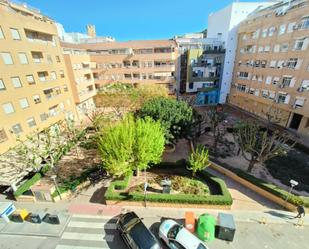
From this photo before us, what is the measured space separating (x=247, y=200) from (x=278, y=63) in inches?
1002

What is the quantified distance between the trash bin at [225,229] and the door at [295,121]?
2496 centimetres

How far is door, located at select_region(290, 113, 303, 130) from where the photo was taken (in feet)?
88.5

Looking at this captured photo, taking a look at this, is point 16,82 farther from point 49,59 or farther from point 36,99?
point 49,59

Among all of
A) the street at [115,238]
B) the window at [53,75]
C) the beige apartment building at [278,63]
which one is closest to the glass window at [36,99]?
the window at [53,75]

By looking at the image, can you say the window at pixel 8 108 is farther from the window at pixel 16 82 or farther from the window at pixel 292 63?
the window at pixel 292 63

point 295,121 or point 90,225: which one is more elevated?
point 295,121

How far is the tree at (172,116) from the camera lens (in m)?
19.3

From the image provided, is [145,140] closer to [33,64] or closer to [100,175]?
[100,175]

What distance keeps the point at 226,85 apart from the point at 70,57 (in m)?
35.1

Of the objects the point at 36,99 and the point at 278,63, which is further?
the point at 278,63

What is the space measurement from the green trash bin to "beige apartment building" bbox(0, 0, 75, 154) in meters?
21.1

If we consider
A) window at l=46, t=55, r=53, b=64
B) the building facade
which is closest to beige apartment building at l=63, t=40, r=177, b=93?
window at l=46, t=55, r=53, b=64

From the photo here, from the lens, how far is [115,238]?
11.4m

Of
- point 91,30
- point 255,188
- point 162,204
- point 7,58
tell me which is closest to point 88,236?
point 162,204
